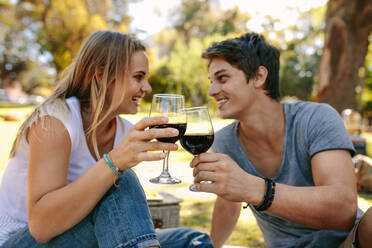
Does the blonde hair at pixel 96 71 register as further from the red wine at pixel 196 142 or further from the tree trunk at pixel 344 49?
the tree trunk at pixel 344 49

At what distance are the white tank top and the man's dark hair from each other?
127 centimetres

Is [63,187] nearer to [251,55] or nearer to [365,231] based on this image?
[365,231]

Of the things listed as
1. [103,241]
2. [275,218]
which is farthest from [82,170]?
[275,218]

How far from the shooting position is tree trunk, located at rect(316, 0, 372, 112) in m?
8.30

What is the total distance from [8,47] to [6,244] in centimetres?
3942

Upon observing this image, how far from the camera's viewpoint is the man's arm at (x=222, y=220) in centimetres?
242

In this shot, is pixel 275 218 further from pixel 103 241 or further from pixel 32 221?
pixel 32 221

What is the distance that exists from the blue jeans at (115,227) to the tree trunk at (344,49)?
8.34 metres

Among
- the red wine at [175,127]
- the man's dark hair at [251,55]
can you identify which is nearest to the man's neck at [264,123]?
the man's dark hair at [251,55]

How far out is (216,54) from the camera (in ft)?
8.29

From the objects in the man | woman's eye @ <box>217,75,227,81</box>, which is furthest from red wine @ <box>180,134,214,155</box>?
woman's eye @ <box>217,75,227,81</box>

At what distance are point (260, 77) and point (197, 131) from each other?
3.95 ft

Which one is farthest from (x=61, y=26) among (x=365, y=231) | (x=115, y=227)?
(x=365, y=231)

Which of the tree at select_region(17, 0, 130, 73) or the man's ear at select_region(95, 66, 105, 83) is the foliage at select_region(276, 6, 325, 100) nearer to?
the tree at select_region(17, 0, 130, 73)
